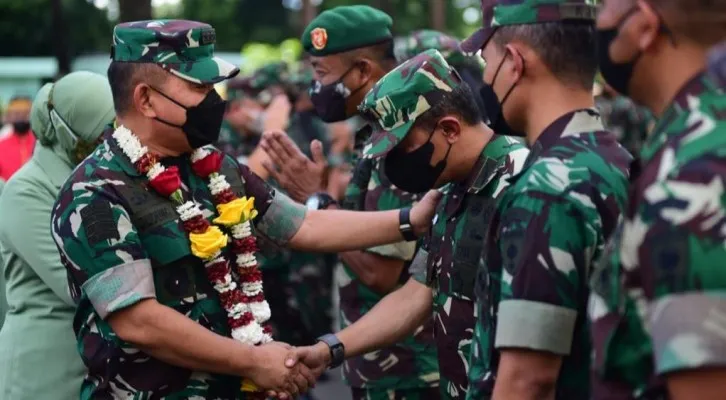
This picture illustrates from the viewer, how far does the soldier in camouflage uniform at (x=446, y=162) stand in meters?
3.57

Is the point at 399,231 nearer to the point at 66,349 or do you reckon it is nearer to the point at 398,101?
the point at 398,101

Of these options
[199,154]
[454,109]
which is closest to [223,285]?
[199,154]

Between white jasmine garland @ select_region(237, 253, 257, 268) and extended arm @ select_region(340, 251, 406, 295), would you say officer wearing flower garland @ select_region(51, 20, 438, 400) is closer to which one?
white jasmine garland @ select_region(237, 253, 257, 268)

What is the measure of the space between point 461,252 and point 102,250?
1.10m

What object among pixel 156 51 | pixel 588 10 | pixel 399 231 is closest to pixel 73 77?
pixel 156 51

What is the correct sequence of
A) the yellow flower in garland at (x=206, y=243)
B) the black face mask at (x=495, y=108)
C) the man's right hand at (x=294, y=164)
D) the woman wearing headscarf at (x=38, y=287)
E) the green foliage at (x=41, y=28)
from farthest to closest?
the green foliage at (x=41, y=28) → the man's right hand at (x=294, y=164) → the woman wearing headscarf at (x=38, y=287) → the yellow flower in garland at (x=206, y=243) → the black face mask at (x=495, y=108)

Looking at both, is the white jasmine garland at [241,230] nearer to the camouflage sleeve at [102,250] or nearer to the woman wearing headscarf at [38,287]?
the camouflage sleeve at [102,250]

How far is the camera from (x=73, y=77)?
475 centimetres

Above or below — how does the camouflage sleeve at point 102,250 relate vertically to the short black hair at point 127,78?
below

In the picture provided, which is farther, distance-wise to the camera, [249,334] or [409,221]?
[409,221]

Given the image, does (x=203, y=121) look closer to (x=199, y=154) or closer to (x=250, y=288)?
(x=199, y=154)

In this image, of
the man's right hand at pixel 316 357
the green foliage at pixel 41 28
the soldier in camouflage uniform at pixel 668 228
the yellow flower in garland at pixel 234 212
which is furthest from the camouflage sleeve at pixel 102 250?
the green foliage at pixel 41 28

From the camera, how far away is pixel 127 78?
12.4 ft

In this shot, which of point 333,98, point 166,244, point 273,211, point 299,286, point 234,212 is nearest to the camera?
point 166,244
